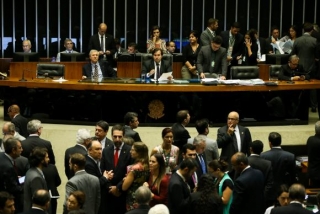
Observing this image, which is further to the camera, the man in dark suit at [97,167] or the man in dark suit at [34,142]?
the man in dark suit at [34,142]

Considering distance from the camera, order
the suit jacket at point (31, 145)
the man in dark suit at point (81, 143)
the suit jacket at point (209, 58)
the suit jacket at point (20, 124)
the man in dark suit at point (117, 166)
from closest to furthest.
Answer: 1. the man in dark suit at point (117, 166)
2. the man in dark suit at point (81, 143)
3. the suit jacket at point (31, 145)
4. the suit jacket at point (20, 124)
5. the suit jacket at point (209, 58)

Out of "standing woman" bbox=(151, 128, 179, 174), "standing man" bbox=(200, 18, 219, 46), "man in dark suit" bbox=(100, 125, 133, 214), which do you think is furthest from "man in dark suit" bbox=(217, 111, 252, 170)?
"standing man" bbox=(200, 18, 219, 46)

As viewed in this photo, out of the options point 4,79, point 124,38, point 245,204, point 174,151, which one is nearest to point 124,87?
point 4,79

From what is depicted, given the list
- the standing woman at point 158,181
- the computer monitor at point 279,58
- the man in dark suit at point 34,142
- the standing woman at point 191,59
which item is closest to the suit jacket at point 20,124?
the man in dark suit at point 34,142

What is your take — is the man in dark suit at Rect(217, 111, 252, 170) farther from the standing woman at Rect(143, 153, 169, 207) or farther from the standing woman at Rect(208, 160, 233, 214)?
the standing woman at Rect(143, 153, 169, 207)

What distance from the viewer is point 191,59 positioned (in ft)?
57.0

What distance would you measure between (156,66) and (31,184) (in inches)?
254

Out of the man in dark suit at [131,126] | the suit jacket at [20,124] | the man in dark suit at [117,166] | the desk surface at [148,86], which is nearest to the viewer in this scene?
the man in dark suit at [117,166]

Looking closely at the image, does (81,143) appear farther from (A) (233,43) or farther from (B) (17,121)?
(A) (233,43)

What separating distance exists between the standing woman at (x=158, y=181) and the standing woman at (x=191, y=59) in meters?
7.24

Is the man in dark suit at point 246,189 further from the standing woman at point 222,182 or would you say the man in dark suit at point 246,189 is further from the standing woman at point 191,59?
the standing woman at point 191,59

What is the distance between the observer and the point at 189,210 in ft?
31.1

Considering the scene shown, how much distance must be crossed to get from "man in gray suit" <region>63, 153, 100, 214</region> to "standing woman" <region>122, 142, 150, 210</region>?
398mm

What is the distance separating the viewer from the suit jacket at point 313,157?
41.3 feet
